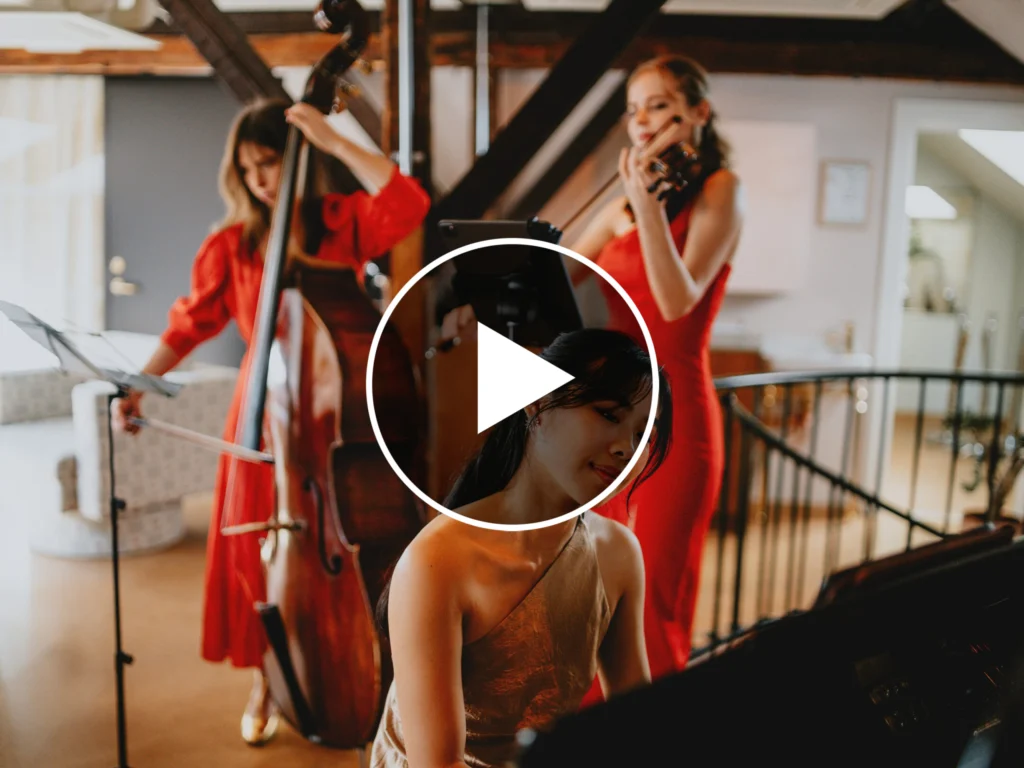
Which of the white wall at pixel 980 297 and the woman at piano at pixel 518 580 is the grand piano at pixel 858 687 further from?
the white wall at pixel 980 297

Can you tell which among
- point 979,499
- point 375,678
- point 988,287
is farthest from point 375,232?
point 979,499

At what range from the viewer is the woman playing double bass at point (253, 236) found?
44.1 inches

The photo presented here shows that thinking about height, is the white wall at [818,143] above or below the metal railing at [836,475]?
above

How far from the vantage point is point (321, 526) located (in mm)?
1177

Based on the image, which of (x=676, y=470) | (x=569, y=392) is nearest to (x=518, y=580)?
(x=569, y=392)

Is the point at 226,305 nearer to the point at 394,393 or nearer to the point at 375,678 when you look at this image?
the point at 394,393

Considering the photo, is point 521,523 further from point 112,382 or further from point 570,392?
point 112,382

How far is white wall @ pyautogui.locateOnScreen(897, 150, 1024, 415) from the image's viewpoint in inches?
55.4

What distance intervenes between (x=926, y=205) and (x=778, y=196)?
0.91 feet

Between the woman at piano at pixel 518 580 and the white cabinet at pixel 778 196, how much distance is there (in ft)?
1.51

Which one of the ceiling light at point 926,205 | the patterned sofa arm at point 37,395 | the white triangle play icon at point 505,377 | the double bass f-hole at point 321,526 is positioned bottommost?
the double bass f-hole at point 321,526

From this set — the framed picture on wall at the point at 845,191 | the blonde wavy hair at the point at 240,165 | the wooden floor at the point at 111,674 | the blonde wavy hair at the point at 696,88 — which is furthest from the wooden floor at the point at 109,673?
the framed picture on wall at the point at 845,191

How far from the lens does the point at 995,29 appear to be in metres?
1.21

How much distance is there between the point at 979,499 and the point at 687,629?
2.19 m
